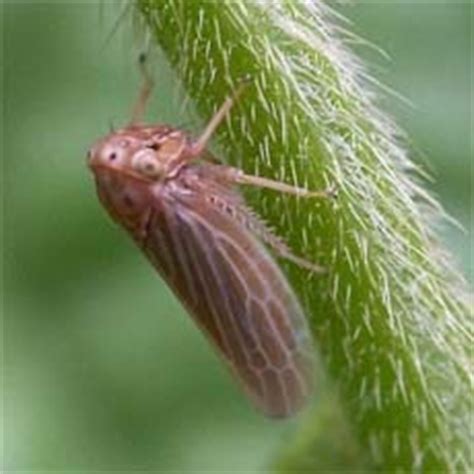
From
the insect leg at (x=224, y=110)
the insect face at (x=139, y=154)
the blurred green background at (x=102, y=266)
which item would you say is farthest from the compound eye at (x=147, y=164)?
the blurred green background at (x=102, y=266)

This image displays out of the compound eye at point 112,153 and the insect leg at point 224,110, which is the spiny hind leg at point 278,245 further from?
the compound eye at point 112,153

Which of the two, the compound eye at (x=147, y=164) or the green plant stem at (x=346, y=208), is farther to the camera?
the compound eye at (x=147, y=164)

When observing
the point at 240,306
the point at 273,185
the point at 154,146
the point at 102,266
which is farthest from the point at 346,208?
the point at 102,266

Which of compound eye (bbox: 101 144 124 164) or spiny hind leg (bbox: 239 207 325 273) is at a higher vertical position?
compound eye (bbox: 101 144 124 164)

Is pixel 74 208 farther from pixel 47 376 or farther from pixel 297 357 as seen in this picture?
pixel 297 357

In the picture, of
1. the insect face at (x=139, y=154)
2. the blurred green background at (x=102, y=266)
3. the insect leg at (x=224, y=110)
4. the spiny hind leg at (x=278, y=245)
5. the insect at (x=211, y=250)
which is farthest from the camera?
the blurred green background at (x=102, y=266)

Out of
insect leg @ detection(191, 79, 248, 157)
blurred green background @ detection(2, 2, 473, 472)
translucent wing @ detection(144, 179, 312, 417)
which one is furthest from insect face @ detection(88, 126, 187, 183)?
blurred green background @ detection(2, 2, 473, 472)

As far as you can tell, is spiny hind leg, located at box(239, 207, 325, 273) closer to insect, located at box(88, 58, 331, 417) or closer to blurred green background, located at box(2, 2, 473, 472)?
insect, located at box(88, 58, 331, 417)
